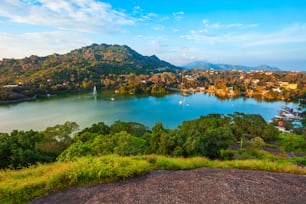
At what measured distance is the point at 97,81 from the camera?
68188 millimetres

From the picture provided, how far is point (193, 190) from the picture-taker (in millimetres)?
3010

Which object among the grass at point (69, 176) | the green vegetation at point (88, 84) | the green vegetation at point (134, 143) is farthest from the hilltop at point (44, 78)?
the grass at point (69, 176)

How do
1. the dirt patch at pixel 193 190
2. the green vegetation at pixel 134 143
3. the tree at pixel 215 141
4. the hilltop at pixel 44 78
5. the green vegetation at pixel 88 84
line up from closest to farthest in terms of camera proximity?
the dirt patch at pixel 193 190 < the green vegetation at pixel 134 143 < the tree at pixel 215 141 < the hilltop at pixel 44 78 < the green vegetation at pixel 88 84

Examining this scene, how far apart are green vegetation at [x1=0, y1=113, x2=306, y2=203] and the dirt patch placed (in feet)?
0.86

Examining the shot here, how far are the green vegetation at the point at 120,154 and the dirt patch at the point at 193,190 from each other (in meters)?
0.26

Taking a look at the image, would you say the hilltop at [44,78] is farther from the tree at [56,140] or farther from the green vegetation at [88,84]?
the tree at [56,140]

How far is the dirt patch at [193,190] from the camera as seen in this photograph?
111 inches

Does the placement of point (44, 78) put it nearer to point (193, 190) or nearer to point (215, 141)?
point (215, 141)

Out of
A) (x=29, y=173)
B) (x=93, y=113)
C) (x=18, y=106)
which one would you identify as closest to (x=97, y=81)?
(x=18, y=106)

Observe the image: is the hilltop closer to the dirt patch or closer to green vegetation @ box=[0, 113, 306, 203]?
green vegetation @ box=[0, 113, 306, 203]

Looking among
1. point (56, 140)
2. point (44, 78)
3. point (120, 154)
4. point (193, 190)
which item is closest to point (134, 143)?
point (120, 154)

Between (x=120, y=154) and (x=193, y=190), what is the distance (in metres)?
5.33

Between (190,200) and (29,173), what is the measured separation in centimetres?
314

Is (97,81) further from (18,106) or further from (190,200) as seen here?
(190,200)
